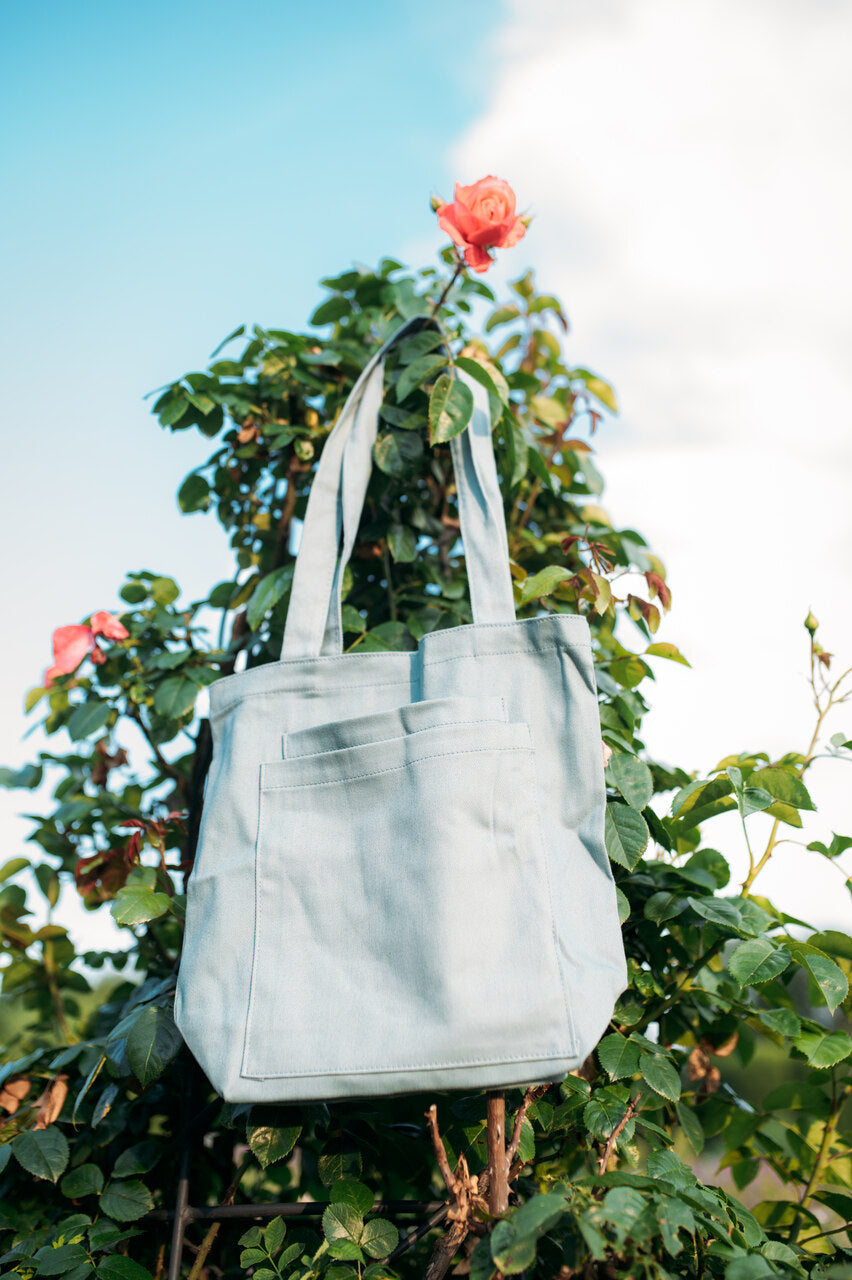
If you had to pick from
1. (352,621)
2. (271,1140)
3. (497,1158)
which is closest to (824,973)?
(497,1158)

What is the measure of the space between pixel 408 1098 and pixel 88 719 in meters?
0.79

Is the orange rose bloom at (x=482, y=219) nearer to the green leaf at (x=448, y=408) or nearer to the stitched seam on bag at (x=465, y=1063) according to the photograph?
the green leaf at (x=448, y=408)

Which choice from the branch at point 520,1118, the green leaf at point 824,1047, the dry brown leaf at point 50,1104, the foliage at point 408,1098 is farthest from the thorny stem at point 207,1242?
the green leaf at point 824,1047

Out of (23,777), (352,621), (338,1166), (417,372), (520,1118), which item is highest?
(417,372)

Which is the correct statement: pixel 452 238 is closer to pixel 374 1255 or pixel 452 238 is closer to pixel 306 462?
pixel 306 462

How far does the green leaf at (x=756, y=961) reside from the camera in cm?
91

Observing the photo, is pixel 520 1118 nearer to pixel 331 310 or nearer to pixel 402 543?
pixel 402 543

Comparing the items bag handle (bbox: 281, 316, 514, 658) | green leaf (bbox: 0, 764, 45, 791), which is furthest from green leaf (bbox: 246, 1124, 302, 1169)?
green leaf (bbox: 0, 764, 45, 791)

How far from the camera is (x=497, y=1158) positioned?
0.86 meters

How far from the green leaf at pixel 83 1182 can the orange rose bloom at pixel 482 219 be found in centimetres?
136

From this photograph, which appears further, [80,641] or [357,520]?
[80,641]

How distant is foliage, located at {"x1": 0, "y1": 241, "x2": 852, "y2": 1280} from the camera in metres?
0.93

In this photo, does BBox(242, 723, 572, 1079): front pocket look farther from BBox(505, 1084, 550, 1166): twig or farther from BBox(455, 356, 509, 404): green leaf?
BBox(455, 356, 509, 404): green leaf

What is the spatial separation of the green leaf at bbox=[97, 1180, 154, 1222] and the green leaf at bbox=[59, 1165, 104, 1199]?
0.01 m
